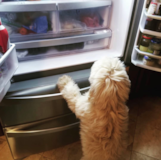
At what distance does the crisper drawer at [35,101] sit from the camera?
0.81 meters

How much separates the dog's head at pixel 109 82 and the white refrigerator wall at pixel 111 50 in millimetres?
242

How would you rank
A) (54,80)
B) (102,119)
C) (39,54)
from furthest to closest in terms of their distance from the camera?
1. (39,54)
2. (54,80)
3. (102,119)

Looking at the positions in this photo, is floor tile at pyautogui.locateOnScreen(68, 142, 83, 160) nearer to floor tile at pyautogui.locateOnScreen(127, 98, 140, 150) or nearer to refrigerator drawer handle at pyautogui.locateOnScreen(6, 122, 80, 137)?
refrigerator drawer handle at pyautogui.locateOnScreen(6, 122, 80, 137)

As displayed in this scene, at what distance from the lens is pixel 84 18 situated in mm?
1069

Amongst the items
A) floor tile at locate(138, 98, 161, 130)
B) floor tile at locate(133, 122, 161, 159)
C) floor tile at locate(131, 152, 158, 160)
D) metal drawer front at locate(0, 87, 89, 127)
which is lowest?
floor tile at locate(131, 152, 158, 160)

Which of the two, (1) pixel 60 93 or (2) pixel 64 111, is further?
(2) pixel 64 111

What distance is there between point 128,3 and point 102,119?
644mm

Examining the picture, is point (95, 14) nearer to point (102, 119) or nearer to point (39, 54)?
point (39, 54)

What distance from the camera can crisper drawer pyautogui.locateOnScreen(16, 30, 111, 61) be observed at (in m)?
0.90

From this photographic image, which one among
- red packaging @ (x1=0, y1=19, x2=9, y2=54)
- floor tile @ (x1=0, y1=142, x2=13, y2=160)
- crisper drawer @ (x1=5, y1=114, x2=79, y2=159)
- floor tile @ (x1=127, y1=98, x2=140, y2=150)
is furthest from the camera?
floor tile @ (x1=127, y1=98, x2=140, y2=150)

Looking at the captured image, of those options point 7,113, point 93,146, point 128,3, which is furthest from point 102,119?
point 128,3

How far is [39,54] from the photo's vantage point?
3.28 ft

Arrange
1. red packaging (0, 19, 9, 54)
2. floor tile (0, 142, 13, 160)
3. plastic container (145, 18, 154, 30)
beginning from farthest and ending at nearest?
1. floor tile (0, 142, 13, 160)
2. plastic container (145, 18, 154, 30)
3. red packaging (0, 19, 9, 54)

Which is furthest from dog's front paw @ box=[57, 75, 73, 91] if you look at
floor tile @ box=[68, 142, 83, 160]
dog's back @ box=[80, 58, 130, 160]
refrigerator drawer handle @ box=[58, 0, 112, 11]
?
floor tile @ box=[68, 142, 83, 160]
